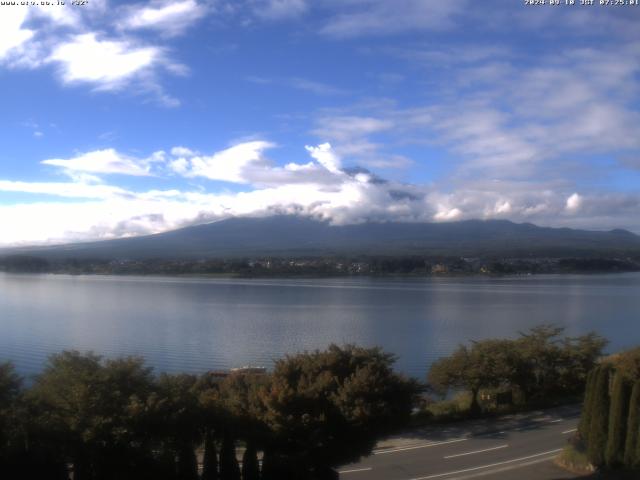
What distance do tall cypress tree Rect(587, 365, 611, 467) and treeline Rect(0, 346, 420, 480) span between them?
224cm

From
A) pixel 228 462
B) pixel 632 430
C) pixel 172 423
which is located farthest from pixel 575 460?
pixel 172 423

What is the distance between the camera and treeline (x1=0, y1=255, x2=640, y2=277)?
57.3 m

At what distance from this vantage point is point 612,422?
7.62 meters

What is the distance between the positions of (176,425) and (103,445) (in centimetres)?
65

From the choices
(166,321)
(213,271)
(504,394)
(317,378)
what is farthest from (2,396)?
(213,271)

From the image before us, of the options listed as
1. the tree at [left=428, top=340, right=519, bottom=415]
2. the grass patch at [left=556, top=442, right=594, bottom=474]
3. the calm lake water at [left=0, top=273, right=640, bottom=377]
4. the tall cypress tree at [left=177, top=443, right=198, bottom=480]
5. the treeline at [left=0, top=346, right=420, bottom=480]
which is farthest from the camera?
the calm lake water at [left=0, top=273, right=640, bottom=377]

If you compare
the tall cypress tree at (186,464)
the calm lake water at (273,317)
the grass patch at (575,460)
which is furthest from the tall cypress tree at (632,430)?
the calm lake water at (273,317)

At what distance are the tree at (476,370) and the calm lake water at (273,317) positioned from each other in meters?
4.38

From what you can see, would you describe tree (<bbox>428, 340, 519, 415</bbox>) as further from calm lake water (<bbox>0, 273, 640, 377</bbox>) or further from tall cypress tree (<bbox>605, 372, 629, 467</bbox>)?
tall cypress tree (<bbox>605, 372, 629, 467</bbox>)

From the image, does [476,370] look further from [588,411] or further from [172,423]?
[172,423]

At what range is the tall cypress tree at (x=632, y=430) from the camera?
7.47m

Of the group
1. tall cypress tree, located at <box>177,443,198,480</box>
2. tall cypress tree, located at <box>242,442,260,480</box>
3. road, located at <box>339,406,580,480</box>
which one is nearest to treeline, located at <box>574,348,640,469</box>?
road, located at <box>339,406,580,480</box>

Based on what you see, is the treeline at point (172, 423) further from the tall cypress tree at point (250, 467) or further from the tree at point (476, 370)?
the tree at point (476, 370)

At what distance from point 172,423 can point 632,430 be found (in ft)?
16.7
